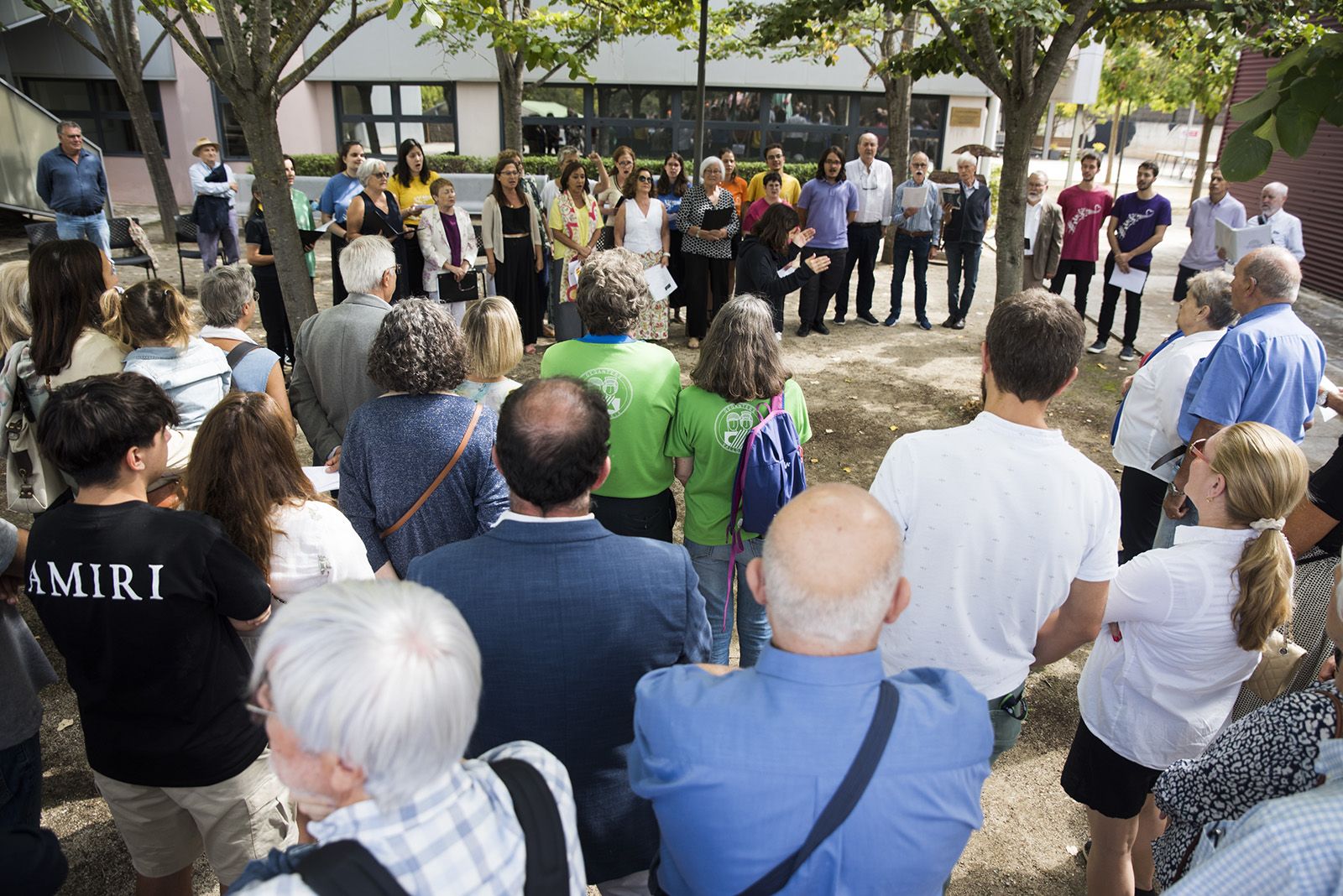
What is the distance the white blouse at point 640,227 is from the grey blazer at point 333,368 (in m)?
4.67

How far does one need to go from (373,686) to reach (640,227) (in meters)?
7.52

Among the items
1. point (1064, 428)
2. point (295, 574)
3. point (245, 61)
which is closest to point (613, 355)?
point (295, 574)

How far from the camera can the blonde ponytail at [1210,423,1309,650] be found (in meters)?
2.29

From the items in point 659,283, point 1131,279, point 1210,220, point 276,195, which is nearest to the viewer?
point 276,195

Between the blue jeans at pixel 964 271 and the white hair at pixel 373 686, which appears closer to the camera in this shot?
the white hair at pixel 373 686

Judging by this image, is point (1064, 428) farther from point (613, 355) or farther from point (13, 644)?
point (13, 644)

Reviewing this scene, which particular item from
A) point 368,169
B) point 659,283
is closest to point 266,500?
point 659,283

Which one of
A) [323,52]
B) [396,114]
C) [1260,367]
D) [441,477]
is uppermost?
[396,114]

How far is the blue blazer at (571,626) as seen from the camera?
192 cm

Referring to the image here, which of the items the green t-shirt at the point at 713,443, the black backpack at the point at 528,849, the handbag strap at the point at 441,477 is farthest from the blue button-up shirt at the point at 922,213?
the black backpack at the point at 528,849

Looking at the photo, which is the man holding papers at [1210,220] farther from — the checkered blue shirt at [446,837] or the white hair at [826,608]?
the checkered blue shirt at [446,837]

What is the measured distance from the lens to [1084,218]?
8836 millimetres

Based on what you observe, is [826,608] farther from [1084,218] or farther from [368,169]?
[1084,218]

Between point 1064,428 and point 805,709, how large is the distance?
6.55m
